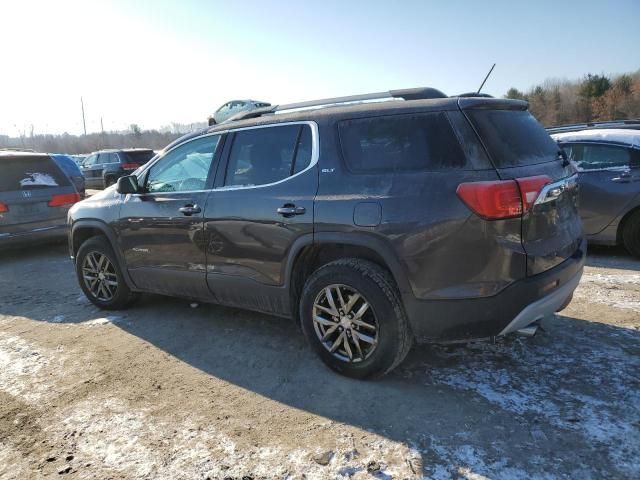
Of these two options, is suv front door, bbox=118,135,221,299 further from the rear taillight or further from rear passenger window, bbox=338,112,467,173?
the rear taillight

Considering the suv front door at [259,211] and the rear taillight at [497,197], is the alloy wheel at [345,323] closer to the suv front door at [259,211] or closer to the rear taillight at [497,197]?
the suv front door at [259,211]

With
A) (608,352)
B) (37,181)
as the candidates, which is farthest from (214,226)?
(37,181)

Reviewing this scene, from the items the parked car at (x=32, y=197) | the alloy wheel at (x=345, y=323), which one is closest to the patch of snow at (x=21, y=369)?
the alloy wheel at (x=345, y=323)

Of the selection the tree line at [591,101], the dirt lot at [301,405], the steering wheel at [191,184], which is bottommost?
the dirt lot at [301,405]

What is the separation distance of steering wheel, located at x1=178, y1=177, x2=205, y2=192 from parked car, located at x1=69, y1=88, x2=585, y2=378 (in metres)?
0.01

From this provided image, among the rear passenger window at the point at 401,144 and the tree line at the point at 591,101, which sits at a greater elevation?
the tree line at the point at 591,101

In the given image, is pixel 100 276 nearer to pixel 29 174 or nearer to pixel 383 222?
pixel 383 222

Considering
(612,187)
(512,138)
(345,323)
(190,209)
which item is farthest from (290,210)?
(612,187)

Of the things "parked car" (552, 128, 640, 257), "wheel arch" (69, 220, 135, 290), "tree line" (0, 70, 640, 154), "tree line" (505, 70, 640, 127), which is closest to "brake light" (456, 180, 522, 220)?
"wheel arch" (69, 220, 135, 290)

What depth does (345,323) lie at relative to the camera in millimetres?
3324

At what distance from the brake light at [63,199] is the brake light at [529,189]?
7446 mm

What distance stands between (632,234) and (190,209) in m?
5.35

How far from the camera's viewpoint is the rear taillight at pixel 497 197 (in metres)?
2.78

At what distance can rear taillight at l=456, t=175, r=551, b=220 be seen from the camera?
2777 mm
